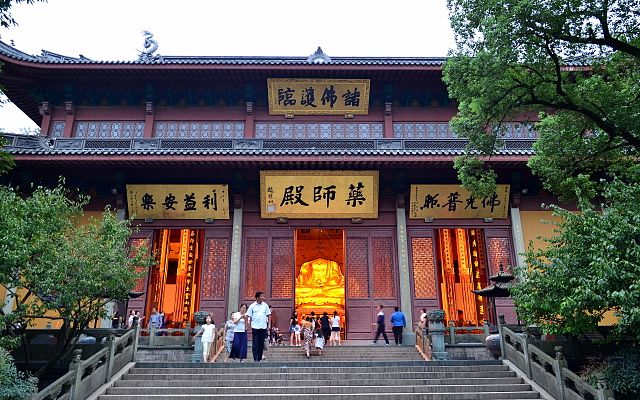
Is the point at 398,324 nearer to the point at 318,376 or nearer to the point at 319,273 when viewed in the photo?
the point at 318,376

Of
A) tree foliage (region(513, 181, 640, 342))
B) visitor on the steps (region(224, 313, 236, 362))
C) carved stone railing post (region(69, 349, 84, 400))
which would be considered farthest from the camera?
visitor on the steps (region(224, 313, 236, 362))

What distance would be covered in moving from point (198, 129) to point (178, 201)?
2614 mm

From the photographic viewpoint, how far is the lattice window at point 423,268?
43.1 ft

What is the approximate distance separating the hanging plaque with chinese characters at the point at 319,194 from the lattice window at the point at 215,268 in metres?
1.56

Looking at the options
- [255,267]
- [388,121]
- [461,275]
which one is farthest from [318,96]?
[461,275]

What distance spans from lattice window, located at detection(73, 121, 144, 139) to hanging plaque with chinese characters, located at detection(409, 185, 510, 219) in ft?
28.7

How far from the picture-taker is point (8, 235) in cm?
664

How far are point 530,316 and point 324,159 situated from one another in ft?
21.8

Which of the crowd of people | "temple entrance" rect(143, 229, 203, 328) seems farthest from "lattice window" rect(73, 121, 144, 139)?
the crowd of people

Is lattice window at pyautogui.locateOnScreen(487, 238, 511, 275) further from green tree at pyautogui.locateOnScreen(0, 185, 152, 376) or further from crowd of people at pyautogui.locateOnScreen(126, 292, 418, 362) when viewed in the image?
green tree at pyautogui.locateOnScreen(0, 185, 152, 376)

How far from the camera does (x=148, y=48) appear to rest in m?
15.1

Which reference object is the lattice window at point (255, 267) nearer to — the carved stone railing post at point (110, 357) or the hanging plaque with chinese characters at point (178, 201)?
the hanging plaque with chinese characters at point (178, 201)

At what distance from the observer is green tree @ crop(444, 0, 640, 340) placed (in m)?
6.26

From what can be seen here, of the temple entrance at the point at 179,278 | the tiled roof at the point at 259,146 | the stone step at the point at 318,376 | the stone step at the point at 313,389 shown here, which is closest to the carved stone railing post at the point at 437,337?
the stone step at the point at 318,376
